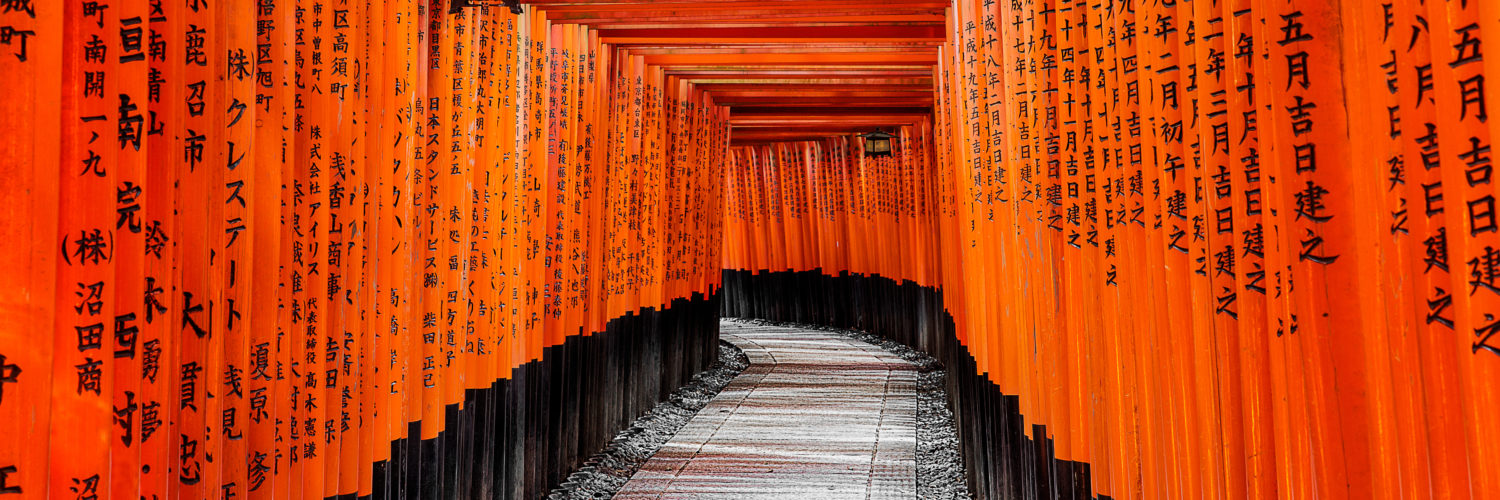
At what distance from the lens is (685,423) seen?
24.7 ft

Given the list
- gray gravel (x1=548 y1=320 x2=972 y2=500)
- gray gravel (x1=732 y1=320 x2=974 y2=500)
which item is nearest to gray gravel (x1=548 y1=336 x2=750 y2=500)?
gray gravel (x1=548 y1=320 x2=972 y2=500)

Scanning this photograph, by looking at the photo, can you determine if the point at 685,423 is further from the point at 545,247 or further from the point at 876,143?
the point at 876,143

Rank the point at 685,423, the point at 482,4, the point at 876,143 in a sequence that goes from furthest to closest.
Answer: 1. the point at 876,143
2. the point at 685,423
3. the point at 482,4

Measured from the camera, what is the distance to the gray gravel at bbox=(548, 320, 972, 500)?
564 centimetres

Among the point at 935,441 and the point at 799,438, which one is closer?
the point at 935,441

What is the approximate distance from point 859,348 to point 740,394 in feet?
11.2

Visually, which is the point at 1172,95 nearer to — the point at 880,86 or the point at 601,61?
the point at 601,61

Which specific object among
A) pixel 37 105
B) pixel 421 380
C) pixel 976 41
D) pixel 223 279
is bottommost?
pixel 421 380

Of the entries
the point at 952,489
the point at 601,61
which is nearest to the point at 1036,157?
the point at 952,489

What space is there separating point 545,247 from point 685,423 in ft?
7.87

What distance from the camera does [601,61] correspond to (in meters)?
6.55

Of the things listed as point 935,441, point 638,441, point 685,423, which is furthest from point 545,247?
point 935,441

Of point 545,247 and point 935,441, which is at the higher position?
point 545,247

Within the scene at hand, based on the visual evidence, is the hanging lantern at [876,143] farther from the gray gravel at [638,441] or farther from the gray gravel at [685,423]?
the gray gravel at [638,441]
